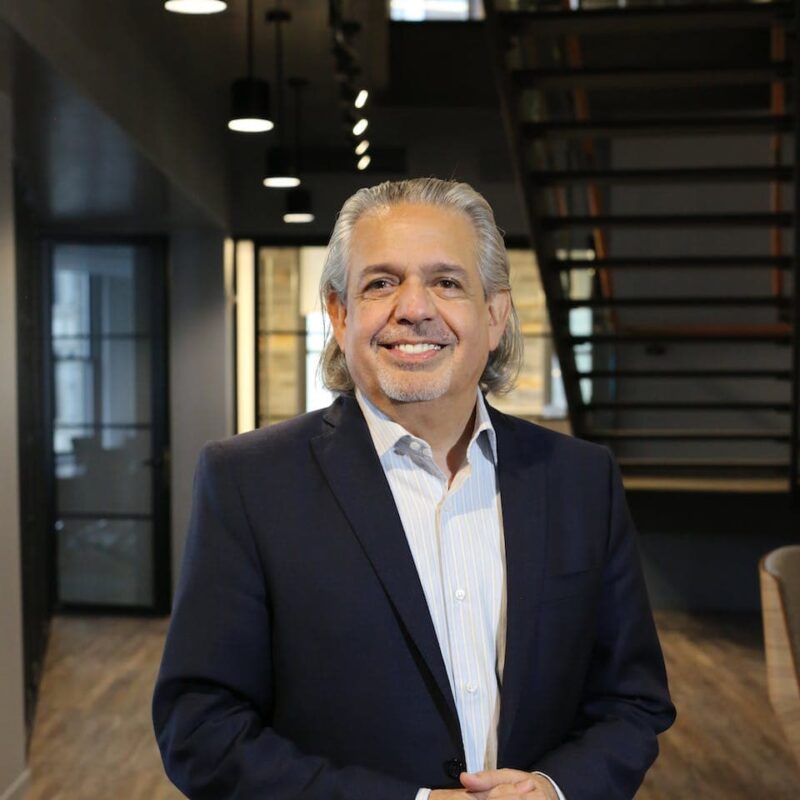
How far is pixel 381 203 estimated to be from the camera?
167 centimetres

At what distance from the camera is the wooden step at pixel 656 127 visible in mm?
5387

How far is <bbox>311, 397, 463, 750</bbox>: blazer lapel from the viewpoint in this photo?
1.58 m

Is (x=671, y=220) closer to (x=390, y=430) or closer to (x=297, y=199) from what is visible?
(x=297, y=199)

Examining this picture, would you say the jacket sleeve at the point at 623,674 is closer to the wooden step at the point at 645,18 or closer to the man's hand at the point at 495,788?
the man's hand at the point at 495,788

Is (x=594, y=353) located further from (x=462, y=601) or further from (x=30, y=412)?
(x=462, y=601)

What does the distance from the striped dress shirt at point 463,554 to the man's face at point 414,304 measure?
0.09 m

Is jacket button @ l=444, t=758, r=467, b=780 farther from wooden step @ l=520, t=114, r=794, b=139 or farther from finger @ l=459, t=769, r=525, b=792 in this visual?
wooden step @ l=520, t=114, r=794, b=139

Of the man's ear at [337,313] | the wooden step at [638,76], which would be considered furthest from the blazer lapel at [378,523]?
the wooden step at [638,76]

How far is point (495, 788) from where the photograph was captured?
1.55 metres

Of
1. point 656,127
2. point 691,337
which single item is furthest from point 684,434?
point 656,127

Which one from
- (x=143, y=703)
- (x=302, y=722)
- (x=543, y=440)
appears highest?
(x=543, y=440)

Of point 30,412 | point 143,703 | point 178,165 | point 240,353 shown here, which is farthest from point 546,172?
point 240,353

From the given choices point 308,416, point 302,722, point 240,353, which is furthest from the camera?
point 240,353

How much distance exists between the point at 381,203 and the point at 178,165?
4805 mm
